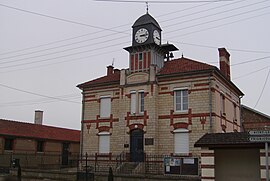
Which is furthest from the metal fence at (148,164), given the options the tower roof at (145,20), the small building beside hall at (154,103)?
the tower roof at (145,20)

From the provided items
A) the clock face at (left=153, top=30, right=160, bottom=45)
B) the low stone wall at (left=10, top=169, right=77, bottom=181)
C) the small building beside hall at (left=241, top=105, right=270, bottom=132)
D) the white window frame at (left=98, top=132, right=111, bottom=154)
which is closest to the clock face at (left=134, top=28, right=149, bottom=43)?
the clock face at (left=153, top=30, right=160, bottom=45)

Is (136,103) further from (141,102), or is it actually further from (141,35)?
(141,35)

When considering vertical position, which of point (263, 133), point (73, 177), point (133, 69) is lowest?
point (73, 177)

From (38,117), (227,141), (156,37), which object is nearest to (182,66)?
(156,37)

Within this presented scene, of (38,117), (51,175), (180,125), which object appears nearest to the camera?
(51,175)

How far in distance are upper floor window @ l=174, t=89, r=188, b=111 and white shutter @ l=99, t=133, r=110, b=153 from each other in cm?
615

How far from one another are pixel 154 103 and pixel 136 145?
3.35m

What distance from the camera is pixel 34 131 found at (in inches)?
1426

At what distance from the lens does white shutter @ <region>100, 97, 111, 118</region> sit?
28.5 metres

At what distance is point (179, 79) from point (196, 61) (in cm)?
261

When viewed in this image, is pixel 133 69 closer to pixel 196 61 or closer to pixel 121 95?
pixel 121 95

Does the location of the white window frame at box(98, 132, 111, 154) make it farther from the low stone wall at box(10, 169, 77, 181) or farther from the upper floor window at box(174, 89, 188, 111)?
the upper floor window at box(174, 89, 188, 111)

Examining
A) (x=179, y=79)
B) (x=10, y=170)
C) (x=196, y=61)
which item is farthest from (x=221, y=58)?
(x=10, y=170)

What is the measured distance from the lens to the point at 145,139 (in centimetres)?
2567
